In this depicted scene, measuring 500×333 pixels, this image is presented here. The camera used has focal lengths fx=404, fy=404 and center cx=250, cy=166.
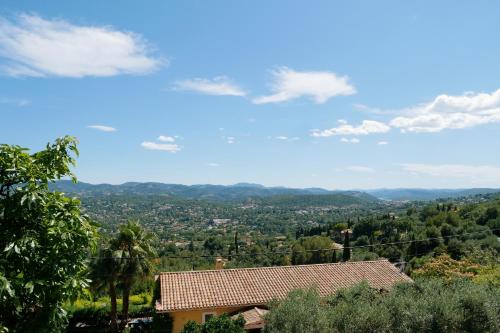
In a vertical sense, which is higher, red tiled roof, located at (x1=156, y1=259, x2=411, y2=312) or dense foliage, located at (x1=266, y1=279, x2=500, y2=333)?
dense foliage, located at (x1=266, y1=279, x2=500, y2=333)

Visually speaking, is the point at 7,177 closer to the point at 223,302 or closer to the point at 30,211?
the point at 30,211

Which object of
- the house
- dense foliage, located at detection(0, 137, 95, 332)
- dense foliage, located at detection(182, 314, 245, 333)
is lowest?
the house

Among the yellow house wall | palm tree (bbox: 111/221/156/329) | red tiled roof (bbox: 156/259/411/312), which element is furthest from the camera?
palm tree (bbox: 111/221/156/329)

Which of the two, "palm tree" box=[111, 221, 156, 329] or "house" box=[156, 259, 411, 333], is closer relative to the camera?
"house" box=[156, 259, 411, 333]

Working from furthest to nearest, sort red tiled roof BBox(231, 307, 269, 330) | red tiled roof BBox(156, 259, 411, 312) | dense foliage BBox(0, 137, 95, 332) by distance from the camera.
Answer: red tiled roof BBox(156, 259, 411, 312) → red tiled roof BBox(231, 307, 269, 330) → dense foliage BBox(0, 137, 95, 332)

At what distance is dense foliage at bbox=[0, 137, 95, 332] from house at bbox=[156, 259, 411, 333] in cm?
1497

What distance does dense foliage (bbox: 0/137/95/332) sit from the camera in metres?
3.99

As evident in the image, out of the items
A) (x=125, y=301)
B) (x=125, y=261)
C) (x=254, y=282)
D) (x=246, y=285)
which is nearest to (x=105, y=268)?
(x=125, y=261)

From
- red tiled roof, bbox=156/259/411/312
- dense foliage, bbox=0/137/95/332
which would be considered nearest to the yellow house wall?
red tiled roof, bbox=156/259/411/312

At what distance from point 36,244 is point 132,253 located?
19.0 metres

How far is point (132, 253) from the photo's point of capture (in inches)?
867

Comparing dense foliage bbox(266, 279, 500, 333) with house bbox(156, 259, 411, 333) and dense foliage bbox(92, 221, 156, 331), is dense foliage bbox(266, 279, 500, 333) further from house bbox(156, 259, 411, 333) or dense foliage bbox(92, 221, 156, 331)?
dense foliage bbox(92, 221, 156, 331)

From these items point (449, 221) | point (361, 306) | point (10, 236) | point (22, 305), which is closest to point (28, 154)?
point (10, 236)

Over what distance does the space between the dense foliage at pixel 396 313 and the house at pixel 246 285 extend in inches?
234
